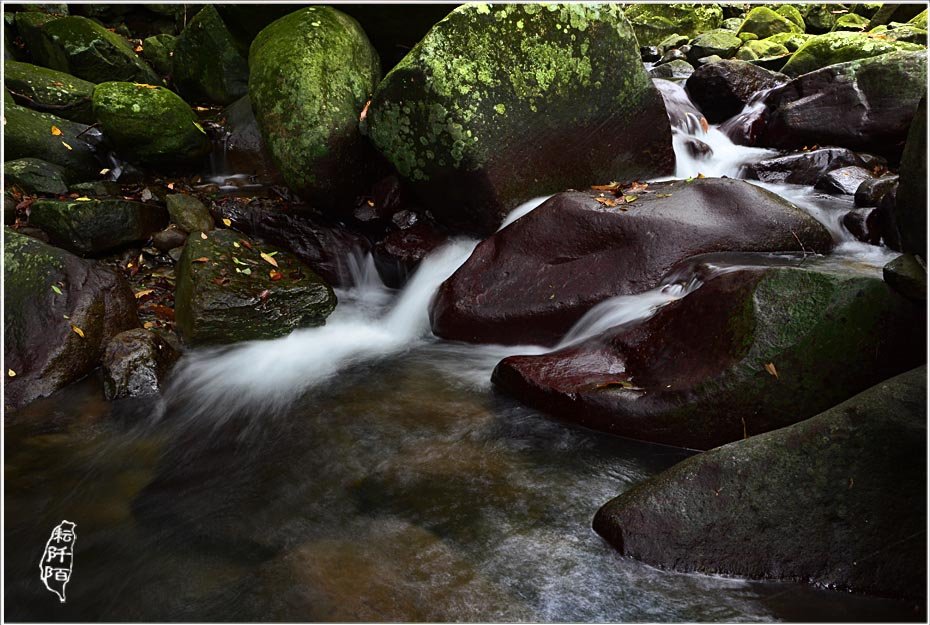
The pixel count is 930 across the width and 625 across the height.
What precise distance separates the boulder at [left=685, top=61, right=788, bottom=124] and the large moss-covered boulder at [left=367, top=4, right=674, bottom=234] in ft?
11.7

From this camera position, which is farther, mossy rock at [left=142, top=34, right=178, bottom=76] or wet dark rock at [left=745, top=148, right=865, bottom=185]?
mossy rock at [left=142, top=34, right=178, bottom=76]

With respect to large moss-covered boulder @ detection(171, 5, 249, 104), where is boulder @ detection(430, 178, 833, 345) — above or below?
below

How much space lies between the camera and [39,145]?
765 centimetres

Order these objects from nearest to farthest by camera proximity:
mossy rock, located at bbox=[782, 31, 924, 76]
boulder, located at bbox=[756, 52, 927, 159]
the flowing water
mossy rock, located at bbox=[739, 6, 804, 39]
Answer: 1. the flowing water
2. boulder, located at bbox=[756, 52, 927, 159]
3. mossy rock, located at bbox=[782, 31, 924, 76]
4. mossy rock, located at bbox=[739, 6, 804, 39]

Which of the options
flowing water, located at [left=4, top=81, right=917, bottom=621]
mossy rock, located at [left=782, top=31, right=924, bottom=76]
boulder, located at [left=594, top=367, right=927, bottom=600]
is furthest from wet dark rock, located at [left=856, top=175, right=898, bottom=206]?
mossy rock, located at [left=782, top=31, right=924, bottom=76]

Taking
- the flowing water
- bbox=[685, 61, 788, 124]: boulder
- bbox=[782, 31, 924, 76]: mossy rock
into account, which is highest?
bbox=[782, 31, 924, 76]: mossy rock

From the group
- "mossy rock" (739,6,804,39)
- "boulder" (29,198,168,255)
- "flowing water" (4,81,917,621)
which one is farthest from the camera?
"mossy rock" (739,6,804,39)

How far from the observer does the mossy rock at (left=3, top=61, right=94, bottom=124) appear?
8.40 metres

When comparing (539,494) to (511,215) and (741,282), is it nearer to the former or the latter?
(741,282)

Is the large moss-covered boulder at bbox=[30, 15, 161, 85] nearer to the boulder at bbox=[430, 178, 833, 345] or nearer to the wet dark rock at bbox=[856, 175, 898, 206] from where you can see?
the boulder at bbox=[430, 178, 833, 345]

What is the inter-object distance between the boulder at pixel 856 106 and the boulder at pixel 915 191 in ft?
15.8

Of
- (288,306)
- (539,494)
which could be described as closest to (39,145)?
(288,306)

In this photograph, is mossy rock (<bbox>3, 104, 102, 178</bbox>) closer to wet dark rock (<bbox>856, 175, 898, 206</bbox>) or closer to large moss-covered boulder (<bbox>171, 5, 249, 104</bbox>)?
large moss-covered boulder (<bbox>171, 5, 249, 104</bbox>)

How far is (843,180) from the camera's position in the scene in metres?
6.89
